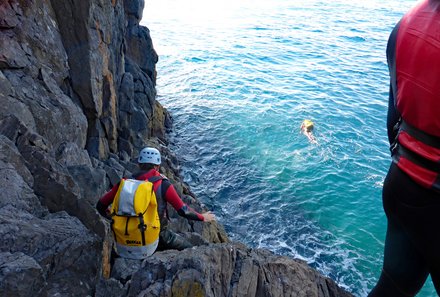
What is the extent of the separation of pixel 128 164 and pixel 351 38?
43911mm

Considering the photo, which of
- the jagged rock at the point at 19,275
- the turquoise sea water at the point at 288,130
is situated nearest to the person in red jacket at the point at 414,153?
the jagged rock at the point at 19,275

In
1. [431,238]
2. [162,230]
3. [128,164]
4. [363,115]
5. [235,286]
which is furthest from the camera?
[363,115]

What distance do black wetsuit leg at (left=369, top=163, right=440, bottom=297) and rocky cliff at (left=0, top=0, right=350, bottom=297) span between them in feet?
9.72

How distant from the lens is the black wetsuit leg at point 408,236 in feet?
9.34

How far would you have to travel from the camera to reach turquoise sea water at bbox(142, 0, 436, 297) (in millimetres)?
17500

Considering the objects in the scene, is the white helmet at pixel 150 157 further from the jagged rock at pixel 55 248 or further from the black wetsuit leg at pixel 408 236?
the black wetsuit leg at pixel 408 236

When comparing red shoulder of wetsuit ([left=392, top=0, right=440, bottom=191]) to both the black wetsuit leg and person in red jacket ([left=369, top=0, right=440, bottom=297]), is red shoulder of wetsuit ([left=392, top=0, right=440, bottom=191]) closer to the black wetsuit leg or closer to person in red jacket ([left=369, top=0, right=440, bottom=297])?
person in red jacket ([left=369, top=0, right=440, bottom=297])

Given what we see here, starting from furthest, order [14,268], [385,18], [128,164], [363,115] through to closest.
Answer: [385,18], [363,115], [128,164], [14,268]

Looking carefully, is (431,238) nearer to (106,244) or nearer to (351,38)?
(106,244)

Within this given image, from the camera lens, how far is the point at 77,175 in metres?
9.55

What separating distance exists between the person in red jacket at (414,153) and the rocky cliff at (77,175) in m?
3.09

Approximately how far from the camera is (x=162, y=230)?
819cm

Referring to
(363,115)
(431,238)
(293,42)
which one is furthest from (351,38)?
(431,238)

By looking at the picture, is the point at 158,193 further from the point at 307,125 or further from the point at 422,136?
the point at 307,125
